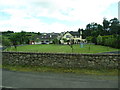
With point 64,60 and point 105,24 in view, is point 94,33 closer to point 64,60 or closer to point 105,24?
point 105,24

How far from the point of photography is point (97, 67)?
912 cm

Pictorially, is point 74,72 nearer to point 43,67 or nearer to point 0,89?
point 43,67

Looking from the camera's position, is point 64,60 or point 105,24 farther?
point 105,24

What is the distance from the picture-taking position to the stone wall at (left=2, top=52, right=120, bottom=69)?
9.02m

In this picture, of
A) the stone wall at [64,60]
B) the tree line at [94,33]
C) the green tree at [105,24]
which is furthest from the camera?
the green tree at [105,24]

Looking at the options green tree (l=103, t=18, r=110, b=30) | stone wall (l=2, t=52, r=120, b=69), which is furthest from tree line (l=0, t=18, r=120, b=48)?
stone wall (l=2, t=52, r=120, b=69)

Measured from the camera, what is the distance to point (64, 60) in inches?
378

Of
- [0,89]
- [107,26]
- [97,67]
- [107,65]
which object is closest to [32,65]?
[0,89]

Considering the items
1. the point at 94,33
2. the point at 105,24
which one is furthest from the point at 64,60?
the point at 105,24

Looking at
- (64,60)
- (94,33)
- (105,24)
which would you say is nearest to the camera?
(64,60)

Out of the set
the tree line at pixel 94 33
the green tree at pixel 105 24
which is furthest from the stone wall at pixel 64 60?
the green tree at pixel 105 24

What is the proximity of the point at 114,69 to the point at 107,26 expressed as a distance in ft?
303

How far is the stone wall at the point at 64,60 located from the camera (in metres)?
9.02

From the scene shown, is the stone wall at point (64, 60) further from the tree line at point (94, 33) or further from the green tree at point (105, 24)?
the green tree at point (105, 24)
